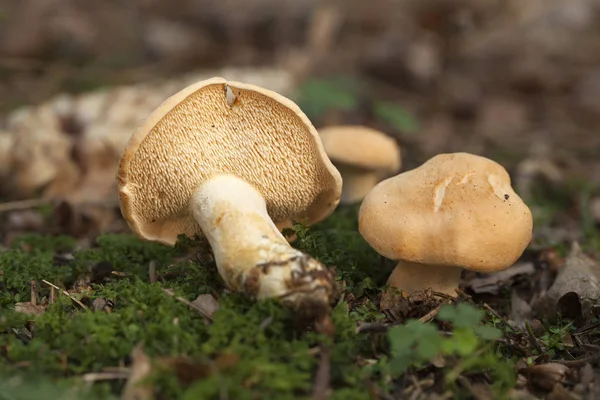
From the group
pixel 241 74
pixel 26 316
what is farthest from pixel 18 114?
pixel 26 316

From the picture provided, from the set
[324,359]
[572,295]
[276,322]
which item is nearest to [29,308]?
[276,322]

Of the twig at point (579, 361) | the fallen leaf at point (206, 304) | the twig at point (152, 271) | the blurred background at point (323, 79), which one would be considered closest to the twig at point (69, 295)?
the twig at point (152, 271)

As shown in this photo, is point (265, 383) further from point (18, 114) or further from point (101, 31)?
point (101, 31)

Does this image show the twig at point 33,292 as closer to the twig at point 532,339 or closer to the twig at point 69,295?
the twig at point 69,295

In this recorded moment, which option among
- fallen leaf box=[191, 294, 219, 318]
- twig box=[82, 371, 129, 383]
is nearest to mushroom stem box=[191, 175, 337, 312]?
fallen leaf box=[191, 294, 219, 318]

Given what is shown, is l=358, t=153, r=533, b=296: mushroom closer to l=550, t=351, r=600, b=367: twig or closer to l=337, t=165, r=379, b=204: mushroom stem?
l=550, t=351, r=600, b=367: twig

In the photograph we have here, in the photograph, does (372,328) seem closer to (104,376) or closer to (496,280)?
(104,376)

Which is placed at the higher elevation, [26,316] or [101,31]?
[101,31]
